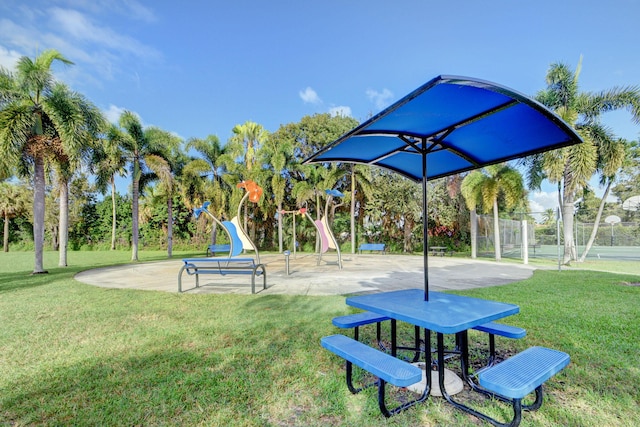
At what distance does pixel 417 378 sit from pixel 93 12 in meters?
13.2

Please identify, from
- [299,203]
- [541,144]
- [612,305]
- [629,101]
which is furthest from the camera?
[299,203]

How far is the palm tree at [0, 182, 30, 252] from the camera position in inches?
1037

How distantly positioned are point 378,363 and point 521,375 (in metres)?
0.87

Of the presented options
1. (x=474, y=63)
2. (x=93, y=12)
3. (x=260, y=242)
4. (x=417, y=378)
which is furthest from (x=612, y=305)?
(x=260, y=242)

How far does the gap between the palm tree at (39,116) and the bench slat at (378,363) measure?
11.6 meters

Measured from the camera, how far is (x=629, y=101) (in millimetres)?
12469

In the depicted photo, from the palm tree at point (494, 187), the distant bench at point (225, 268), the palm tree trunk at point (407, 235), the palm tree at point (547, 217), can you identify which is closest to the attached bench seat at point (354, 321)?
the distant bench at point (225, 268)

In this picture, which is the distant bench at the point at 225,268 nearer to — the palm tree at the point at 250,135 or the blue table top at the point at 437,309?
the blue table top at the point at 437,309

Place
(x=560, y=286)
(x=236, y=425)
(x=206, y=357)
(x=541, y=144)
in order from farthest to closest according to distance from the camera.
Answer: (x=560, y=286) → (x=206, y=357) → (x=541, y=144) → (x=236, y=425)

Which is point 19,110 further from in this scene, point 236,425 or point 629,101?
point 629,101

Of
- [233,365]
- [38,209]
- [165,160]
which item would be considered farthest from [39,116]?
[233,365]

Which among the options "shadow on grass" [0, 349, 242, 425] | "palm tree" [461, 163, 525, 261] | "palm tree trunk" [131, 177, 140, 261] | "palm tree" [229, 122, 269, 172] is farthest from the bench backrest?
"palm tree" [229, 122, 269, 172]

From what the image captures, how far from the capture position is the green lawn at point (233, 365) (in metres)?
2.25

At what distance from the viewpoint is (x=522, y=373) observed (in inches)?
76.7
